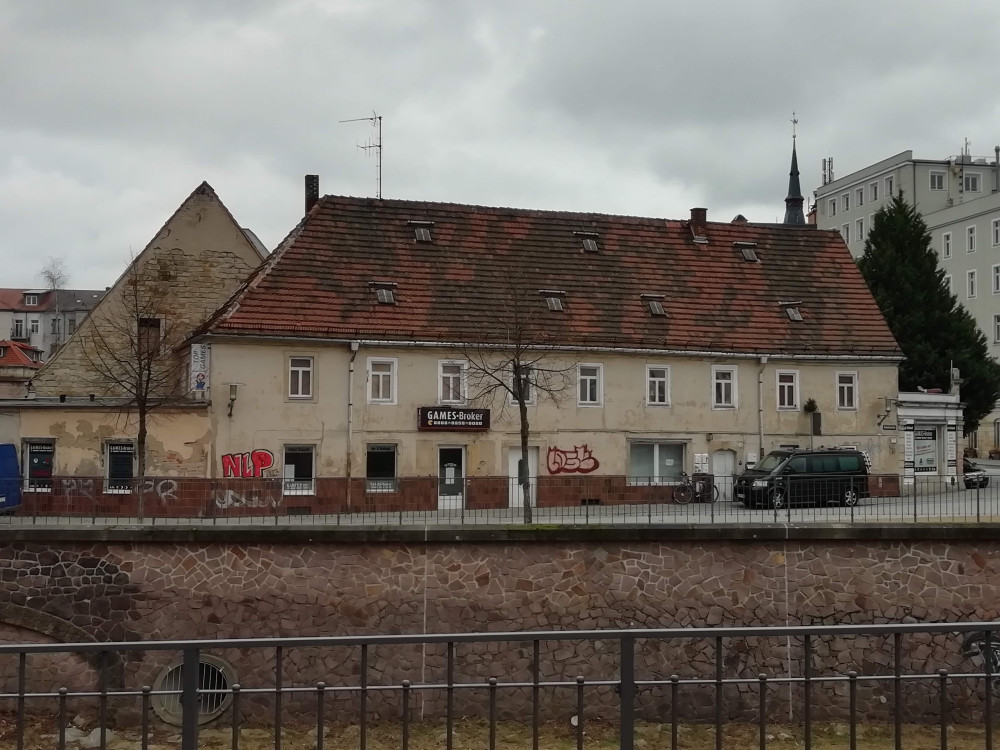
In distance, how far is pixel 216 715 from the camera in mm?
10680

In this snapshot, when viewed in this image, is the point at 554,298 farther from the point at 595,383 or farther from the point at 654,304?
the point at 654,304

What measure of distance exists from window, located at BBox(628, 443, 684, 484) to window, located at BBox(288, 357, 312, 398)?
896cm

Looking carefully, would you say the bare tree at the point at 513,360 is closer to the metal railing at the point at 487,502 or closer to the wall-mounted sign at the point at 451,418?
the wall-mounted sign at the point at 451,418

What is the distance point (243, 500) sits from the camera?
64.0 ft

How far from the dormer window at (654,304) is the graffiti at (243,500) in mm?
14169

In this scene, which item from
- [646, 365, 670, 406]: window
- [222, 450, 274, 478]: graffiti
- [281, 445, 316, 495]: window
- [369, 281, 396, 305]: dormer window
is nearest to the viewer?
[222, 450, 274, 478]: graffiti

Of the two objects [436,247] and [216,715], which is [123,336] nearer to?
[436,247]

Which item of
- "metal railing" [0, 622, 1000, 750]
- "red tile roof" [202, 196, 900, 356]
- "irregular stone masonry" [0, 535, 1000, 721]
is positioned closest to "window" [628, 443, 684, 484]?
"red tile roof" [202, 196, 900, 356]

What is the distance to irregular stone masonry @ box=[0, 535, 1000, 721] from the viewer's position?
17781 mm

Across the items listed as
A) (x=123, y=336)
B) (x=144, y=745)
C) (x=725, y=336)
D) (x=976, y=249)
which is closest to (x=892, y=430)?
(x=725, y=336)

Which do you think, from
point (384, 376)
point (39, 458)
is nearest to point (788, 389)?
point (384, 376)

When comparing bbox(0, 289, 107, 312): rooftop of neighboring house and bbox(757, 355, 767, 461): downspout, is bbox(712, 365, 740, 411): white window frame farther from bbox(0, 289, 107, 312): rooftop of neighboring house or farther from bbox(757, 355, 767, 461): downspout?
bbox(0, 289, 107, 312): rooftop of neighboring house

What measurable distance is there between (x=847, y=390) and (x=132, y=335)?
21.0 metres

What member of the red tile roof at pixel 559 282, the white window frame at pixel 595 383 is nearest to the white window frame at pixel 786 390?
the red tile roof at pixel 559 282
